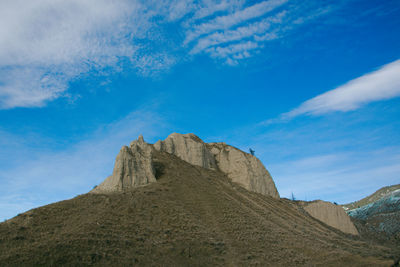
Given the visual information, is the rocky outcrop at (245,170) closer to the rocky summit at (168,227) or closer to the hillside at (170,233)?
the rocky summit at (168,227)

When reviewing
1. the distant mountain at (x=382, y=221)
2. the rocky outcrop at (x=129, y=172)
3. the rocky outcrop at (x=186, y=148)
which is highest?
the rocky outcrop at (x=186, y=148)

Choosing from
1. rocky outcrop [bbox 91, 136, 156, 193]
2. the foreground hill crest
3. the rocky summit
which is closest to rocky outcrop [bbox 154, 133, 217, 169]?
the foreground hill crest

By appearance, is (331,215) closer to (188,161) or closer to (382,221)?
(382,221)

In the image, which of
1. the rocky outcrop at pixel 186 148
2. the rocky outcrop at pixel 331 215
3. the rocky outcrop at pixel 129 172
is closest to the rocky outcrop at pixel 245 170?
the rocky outcrop at pixel 186 148

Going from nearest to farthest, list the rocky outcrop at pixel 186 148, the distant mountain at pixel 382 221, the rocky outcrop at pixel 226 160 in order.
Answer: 1. the rocky outcrop at pixel 186 148
2. the rocky outcrop at pixel 226 160
3. the distant mountain at pixel 382 221

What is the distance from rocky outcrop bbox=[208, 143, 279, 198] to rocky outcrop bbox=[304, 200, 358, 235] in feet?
30.7

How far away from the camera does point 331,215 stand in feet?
205

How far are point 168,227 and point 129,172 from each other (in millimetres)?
10462

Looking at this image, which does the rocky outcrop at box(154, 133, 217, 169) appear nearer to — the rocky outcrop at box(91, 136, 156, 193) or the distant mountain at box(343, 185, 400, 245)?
the rocky outcrop at box(91, 136, 156, 193)

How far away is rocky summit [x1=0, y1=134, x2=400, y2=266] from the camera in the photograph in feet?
86.0

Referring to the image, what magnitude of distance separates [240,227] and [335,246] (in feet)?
44.5

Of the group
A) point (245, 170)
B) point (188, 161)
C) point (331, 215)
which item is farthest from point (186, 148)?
point (331, 215)

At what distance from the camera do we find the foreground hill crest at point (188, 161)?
39.9 meters

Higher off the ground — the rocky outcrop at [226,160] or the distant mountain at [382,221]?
the rocky outcrop at [226,160]
